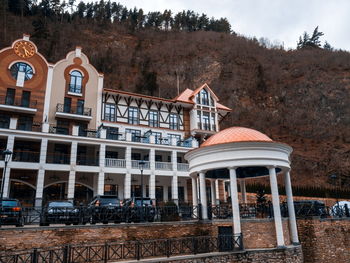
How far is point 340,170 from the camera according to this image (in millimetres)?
51031

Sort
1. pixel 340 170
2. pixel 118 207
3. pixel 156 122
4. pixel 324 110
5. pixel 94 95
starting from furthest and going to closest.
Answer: pixel 324 110, pixel 340 170, pixel 156 122, pixel 94 95, pixel 118 207

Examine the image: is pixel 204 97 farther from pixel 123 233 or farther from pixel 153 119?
pixel 123 233

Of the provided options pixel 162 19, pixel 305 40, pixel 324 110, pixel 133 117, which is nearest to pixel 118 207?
pixel 133 117

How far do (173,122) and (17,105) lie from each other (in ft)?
59.9

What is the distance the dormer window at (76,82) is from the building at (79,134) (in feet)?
0.37

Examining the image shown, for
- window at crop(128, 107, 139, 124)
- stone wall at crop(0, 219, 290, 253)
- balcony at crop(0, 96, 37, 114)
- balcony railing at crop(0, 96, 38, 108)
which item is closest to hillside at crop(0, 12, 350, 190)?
window at crop(128, 107, 139, 124)

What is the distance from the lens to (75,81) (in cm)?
3459

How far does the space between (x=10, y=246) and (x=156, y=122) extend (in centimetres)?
2565

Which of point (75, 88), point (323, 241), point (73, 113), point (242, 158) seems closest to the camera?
point (242, 158)

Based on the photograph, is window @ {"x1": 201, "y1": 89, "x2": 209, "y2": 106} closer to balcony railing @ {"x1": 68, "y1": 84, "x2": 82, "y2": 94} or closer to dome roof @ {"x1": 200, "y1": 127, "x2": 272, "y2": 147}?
balcony railing @ {"x1": 68, "y1": 84, "x2": 82, "y2": 94}

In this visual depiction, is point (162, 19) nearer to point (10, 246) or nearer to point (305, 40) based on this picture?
point (305, 40)

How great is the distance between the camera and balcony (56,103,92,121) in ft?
106

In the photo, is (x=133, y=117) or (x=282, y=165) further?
(x=133, y=117)

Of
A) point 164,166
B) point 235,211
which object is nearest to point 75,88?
point 164,166
